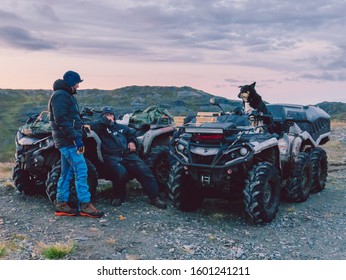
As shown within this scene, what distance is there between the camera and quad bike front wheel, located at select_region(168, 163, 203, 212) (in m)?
9.12

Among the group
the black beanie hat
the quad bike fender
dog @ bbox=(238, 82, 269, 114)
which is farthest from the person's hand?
dog @ bbox=(238, 82, 269, 114)

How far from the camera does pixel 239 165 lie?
8500 mm

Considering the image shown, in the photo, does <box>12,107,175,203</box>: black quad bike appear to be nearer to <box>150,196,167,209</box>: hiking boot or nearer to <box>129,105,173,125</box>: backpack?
<box>129,105,173,125</box>: backpack

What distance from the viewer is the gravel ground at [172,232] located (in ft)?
23.8

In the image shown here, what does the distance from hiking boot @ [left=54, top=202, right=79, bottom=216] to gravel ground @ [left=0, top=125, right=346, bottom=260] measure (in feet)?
0.47

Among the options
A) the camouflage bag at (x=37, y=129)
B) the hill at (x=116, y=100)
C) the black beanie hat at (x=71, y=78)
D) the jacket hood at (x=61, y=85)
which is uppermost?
the black beanie hat at (x=71, y=78)

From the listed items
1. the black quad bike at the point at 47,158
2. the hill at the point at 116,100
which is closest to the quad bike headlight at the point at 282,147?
the black quad bike at the point at 47,158

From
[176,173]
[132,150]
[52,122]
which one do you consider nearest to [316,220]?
[176,173]

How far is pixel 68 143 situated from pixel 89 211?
123cm

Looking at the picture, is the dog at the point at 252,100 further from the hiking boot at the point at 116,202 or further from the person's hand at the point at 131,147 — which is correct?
the hiking boot at the point at 116,202

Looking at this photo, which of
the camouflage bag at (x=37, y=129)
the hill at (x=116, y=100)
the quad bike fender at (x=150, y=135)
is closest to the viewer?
the camouflage bag at (x=37, y=129)

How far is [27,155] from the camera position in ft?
31.0

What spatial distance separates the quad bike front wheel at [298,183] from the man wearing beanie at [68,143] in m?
3.88

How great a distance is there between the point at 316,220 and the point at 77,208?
430 cm
